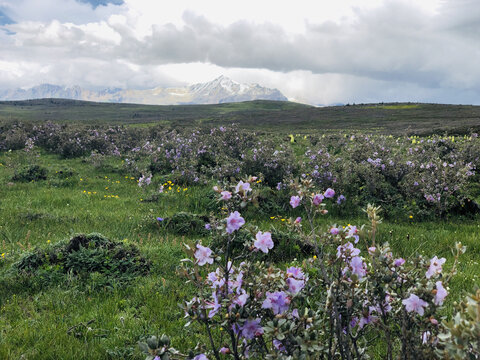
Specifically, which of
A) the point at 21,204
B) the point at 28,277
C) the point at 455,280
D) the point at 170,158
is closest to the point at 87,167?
the point at 170,158

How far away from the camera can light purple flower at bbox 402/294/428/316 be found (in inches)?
69.0

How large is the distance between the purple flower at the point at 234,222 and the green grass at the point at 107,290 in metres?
0.67

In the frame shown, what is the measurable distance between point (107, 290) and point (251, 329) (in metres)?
3.34

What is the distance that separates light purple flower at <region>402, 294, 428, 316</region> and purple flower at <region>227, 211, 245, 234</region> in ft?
3.25

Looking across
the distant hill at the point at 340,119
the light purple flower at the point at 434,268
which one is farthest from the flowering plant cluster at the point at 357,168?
the distant hill at the point at 340,119

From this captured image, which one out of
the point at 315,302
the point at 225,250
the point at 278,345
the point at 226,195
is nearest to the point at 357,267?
the point at 315,302

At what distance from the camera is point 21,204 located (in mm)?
9078

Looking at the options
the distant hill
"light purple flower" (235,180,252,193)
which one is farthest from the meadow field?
the distant hill

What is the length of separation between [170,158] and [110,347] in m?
11.4

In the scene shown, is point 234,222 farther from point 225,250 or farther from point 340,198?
point 340,198

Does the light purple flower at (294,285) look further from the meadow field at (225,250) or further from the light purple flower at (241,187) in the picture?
the light purple flower at (241,187)

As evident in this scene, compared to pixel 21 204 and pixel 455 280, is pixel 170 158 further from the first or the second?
pixel 455 280

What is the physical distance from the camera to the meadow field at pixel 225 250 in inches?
79.3

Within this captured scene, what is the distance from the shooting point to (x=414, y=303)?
5.82ft
